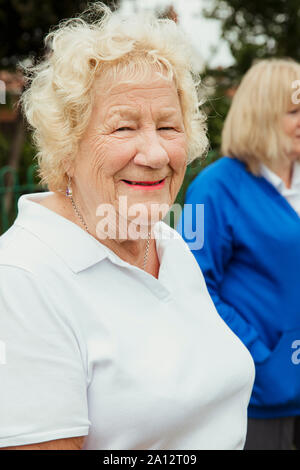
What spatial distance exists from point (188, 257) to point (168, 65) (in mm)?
664

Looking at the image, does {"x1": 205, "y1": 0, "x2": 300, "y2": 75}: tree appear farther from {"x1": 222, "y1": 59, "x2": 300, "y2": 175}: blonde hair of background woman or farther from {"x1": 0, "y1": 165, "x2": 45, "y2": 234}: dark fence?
{"x1": 222, "y1": 59, "x2": 300, "y2": 175}: blonde hair of background woman

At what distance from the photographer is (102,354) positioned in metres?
1.37

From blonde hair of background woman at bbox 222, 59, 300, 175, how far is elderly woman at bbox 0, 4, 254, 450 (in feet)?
2.92

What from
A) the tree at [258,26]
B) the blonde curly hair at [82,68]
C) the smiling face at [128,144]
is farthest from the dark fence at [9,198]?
the tree at [258,26]

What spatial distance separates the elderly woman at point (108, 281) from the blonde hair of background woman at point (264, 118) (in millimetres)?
889

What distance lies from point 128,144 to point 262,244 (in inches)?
42.3

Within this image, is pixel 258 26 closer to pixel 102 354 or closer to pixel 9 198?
pixel 9 198

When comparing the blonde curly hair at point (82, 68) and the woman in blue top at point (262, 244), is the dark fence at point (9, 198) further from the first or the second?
the blonde curly hair at point (82, 68)

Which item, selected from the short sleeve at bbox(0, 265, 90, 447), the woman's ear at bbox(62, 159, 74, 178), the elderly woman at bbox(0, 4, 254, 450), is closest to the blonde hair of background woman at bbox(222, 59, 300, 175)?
the elderly woman at bbox(0, 4, 254, 450)

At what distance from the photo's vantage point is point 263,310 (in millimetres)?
2453

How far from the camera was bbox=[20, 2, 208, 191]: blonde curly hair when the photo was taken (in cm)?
150

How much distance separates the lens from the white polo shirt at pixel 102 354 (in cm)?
127

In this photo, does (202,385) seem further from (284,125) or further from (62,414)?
(284,125)
